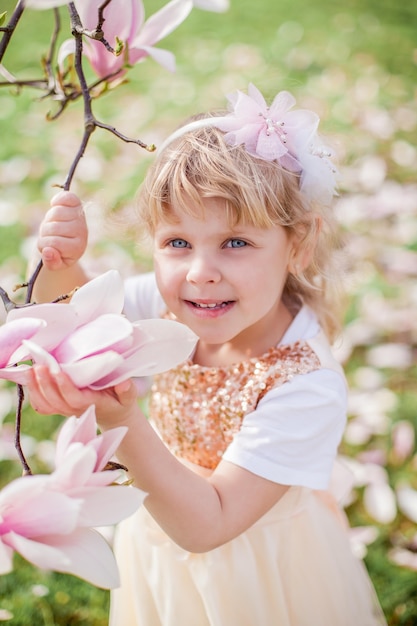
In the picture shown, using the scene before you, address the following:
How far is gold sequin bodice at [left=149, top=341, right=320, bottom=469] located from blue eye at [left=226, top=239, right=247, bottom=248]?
222 millimetres

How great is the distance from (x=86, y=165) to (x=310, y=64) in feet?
4.93

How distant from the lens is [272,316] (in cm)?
137

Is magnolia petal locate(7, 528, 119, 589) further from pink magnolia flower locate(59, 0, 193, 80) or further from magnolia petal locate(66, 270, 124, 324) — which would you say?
pink magnolia flower locate(59, 0, 193, 80)

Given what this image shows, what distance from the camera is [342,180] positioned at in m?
1.34

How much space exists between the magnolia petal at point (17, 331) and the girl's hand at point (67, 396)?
0.04m

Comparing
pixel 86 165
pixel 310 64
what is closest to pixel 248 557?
pixel 86 165

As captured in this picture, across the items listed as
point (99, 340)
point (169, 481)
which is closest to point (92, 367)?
point (99, 340)

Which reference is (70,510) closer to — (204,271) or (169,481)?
(169,481)

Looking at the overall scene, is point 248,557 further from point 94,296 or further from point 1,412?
point 1,412

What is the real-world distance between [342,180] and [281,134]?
241 millimetres

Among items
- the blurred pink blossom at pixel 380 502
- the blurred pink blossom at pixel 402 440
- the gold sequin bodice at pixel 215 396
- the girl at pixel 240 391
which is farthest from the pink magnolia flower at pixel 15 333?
the blurred pink blossom at pixel 402 440

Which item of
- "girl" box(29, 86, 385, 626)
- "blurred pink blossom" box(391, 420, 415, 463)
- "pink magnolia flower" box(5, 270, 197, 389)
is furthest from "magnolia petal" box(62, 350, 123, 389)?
"blurred pink blossom" box(391, 420, 415, 463)

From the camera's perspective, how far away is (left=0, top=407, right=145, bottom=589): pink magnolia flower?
57 centimetres

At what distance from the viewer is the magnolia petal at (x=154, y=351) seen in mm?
664
